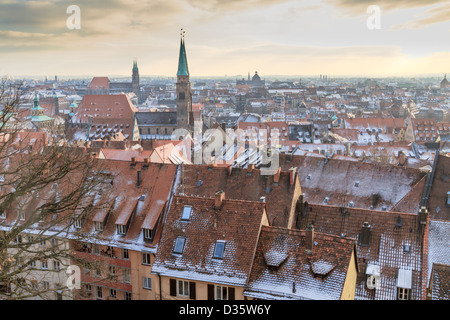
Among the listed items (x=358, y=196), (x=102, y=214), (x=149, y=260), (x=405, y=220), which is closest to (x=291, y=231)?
(x=405, y=220)

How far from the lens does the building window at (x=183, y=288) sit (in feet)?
52.9

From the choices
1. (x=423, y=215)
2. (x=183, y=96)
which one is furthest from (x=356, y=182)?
(x=183, y=96)

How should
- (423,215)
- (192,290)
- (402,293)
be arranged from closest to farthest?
1. (192,290)
2. (402,293)
3. (423,215)

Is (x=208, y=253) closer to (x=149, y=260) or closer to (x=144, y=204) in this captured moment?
(x=149, y=260)

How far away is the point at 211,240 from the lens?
53.9ft

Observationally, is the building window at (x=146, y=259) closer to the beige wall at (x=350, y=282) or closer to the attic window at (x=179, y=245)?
the attic window at (x=179, y=245)

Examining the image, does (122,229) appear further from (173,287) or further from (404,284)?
(404,284)

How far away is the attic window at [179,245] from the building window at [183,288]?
1114 millimetres

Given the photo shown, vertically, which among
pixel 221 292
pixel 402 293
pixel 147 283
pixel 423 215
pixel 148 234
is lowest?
pixel 147 283

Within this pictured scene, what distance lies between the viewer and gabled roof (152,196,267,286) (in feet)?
51.1

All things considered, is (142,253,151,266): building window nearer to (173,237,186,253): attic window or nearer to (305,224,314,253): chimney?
(173,237,186,253): attic window

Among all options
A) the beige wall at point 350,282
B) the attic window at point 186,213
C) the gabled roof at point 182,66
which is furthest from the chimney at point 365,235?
the gabled roof at point 182,66

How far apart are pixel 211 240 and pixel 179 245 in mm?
1236
